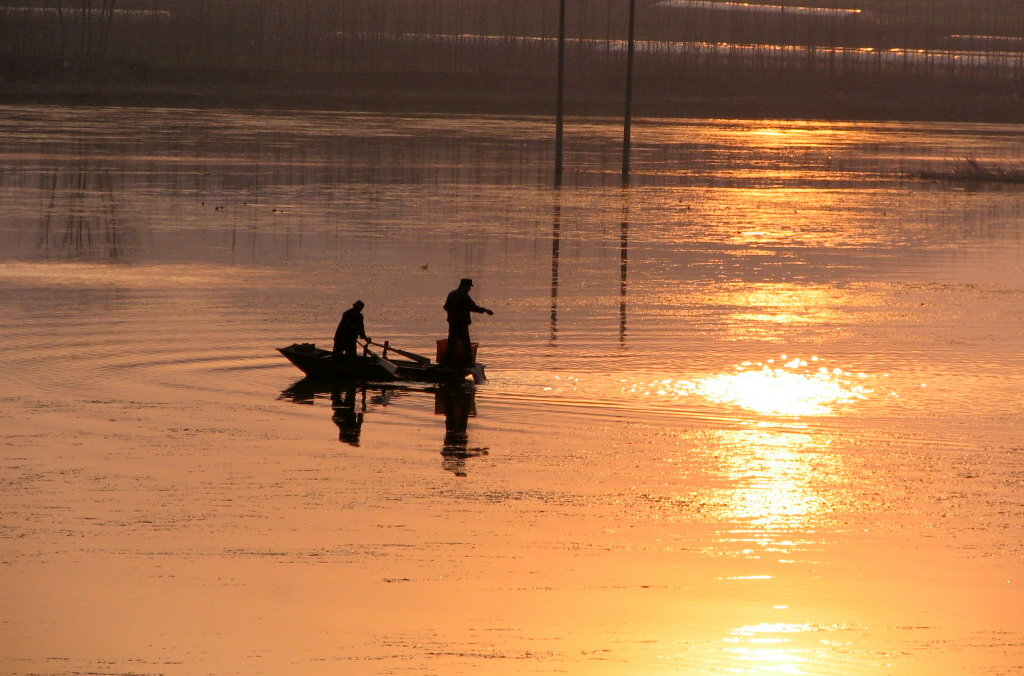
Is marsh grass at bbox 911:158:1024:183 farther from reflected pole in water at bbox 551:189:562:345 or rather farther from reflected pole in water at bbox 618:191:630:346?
reflected pole in water at bbox 551:189:562:345

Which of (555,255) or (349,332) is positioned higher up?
(555,255)

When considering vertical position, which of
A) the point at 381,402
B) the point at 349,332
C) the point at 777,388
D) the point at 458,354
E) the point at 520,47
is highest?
the point at 520,47

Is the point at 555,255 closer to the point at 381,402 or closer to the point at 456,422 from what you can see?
the point at 381,402

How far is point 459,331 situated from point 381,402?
1365mm

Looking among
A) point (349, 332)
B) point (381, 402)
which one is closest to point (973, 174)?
point (349, 332)

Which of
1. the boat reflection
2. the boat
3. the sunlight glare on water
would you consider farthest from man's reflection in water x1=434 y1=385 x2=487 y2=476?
the sunlight glare on water

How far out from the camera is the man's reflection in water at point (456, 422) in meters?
15.6

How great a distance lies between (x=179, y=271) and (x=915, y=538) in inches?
697

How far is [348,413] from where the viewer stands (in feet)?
58.2

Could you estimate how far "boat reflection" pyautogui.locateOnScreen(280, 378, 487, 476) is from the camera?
1631 centimetres

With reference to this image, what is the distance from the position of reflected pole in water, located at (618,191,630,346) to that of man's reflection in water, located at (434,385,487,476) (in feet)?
12.8

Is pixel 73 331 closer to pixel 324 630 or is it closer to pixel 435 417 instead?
pixel 435 417

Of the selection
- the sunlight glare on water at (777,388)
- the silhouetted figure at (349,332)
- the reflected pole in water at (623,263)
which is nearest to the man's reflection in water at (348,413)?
the silhouetted figure at (349,332)

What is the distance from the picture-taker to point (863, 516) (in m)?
13.9
